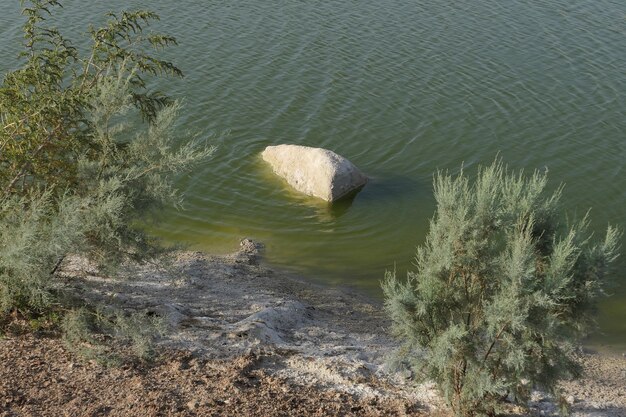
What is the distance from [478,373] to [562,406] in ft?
4.88

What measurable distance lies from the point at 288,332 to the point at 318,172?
7605mm

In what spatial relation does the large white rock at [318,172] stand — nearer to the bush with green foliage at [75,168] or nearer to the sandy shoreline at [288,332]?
the sandy shoreline at [288,332]

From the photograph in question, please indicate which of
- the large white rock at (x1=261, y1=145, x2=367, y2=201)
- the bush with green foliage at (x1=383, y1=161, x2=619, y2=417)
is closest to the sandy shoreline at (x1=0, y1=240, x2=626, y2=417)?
the bush with green foliage at (x1=383, y1=161, x2=619, y2=417)

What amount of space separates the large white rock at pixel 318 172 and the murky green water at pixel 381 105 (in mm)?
414

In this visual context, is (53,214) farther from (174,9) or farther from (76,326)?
(174,9)

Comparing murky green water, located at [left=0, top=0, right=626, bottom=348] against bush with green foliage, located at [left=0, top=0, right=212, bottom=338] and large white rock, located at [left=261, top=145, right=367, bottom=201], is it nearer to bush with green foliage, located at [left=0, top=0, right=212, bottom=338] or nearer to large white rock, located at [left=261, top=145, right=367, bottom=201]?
large white rock, located at [left=261, top=145, right=367, bottom=201]

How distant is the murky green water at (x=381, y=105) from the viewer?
64.7 ft

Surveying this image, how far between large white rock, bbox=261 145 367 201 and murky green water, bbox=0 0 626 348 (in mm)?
414

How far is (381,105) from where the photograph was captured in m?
25.2

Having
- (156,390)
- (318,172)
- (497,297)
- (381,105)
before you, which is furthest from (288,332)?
(381,105)

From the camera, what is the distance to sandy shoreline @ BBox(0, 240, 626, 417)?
11.7 metres

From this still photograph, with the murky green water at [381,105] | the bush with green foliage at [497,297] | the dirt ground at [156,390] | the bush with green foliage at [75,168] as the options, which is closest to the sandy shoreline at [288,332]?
the dirt ground at [156,390]

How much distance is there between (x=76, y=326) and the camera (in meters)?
11.6

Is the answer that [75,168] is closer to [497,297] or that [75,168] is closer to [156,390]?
[156,390]
